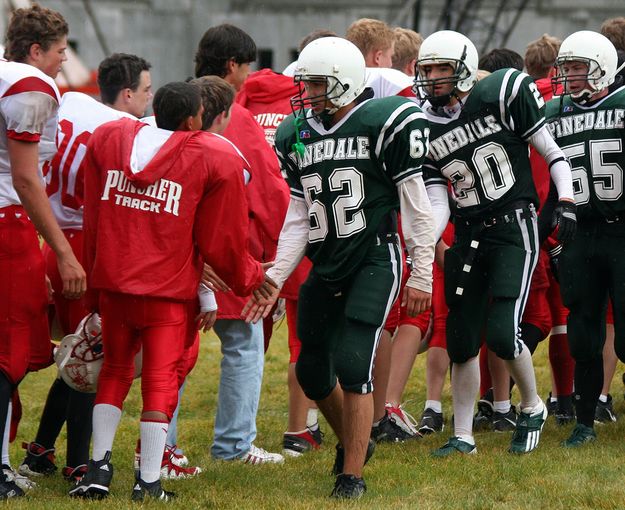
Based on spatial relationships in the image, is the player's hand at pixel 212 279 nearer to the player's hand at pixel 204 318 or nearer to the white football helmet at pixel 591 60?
the player's hand at pixel 204 318

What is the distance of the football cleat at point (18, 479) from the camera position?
17.7ft

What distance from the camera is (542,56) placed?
755 cm

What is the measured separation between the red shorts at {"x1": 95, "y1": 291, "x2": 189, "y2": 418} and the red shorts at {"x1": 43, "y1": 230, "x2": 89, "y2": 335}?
49 centimetres

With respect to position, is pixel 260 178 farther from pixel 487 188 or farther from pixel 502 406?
pixel 502 406

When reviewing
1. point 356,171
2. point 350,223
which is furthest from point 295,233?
point 356,171

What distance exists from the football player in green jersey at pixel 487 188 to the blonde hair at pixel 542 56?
5.51 feet

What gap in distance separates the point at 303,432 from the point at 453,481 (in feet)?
4.49

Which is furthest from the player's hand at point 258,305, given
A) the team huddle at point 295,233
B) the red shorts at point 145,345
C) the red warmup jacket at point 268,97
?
the red warmup jacket at point 268,97

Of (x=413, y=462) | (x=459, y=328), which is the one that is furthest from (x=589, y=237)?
(x=413, y=462)

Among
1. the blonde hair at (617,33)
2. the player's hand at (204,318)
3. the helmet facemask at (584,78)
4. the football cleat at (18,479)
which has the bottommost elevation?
the football cleat at (18,479)

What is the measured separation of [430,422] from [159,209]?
8.53 ft

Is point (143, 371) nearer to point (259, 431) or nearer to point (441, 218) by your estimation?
point (441, 218)

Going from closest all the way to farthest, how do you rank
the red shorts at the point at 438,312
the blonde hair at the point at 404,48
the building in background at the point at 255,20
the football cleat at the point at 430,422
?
the football cleat at the point at 430,422 → the red shorts at the point at 438,312 → the blonde hair at the point at 404,48 → the building in background at the point at 255,20

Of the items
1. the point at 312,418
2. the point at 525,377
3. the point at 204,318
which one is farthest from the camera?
the point at 312,418
